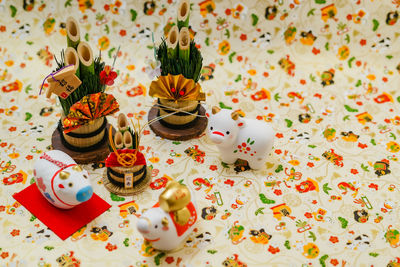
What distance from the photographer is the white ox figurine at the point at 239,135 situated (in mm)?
2260

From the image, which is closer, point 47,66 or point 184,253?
point 184,253

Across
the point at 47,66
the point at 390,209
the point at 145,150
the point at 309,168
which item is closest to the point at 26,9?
the point at 47,66

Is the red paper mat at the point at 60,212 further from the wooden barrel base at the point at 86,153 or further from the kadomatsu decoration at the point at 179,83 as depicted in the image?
the kadomatsu decoration at the point at 179,83

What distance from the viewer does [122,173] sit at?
2.24 metres

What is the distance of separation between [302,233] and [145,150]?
1.04 metres

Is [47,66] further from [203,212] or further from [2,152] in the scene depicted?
[203,212]

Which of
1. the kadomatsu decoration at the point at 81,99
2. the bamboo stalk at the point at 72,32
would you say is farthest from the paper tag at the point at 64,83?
the bamboo stalk at the point at 72,32

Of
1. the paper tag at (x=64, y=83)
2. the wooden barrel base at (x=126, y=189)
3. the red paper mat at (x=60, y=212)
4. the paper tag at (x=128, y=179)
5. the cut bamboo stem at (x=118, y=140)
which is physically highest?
the paper tag at (x=64, y=83)

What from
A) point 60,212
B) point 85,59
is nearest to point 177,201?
point 60,212

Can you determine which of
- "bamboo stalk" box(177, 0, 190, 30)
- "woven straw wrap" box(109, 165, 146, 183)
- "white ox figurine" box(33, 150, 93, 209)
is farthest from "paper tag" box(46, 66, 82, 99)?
"bamboo stalk" box(177, 0, 190, 30)

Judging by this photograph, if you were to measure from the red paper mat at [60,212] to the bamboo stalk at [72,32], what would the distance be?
81cm

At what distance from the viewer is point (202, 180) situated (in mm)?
2426

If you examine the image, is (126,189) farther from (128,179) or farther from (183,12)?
(183,12)

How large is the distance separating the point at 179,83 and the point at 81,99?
1.84 ft
